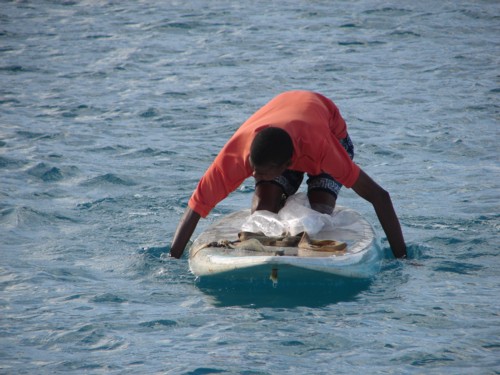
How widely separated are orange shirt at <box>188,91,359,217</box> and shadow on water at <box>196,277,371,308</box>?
64 cm

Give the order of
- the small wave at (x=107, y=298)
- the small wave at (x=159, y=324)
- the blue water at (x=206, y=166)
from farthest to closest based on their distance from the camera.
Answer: the small wave at (x=107, y=298)
the small wave at (x=159, y=324)
the blue water at (x=206, y=166)

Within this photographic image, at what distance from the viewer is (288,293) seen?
5812 mm

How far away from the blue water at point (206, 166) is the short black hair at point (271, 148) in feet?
2.80

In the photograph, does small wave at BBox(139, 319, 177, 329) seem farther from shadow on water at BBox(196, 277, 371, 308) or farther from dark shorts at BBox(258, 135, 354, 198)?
dark shorts at BBox(258, 135, 354, 198)

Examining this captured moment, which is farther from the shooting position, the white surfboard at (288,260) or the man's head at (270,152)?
the man's head at (270,152)

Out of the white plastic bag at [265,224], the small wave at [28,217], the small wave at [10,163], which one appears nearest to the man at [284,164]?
the white plastic bag at [265,224]

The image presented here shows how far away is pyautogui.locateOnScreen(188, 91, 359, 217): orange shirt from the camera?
19.6 ft

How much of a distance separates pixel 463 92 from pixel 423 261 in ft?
20.3

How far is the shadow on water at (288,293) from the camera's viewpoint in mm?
5754

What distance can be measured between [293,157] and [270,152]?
0.99 feet

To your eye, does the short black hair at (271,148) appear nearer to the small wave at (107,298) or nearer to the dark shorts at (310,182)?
the dark shorts at (310,182)

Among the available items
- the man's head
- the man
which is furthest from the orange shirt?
the man's head

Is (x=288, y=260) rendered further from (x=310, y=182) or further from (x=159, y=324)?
(x=310, y=182)

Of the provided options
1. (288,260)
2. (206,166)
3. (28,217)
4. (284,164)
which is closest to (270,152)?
(284,164)
